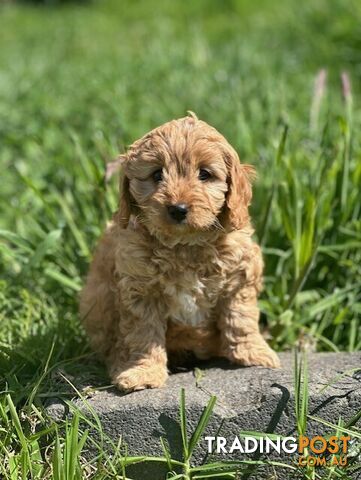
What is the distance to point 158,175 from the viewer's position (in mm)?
3057

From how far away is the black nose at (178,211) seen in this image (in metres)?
2.90

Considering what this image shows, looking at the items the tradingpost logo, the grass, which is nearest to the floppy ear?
the grass

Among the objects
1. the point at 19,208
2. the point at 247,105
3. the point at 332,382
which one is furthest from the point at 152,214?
the point at 247,105

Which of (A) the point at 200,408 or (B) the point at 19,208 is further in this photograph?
(B) the point at 19,208

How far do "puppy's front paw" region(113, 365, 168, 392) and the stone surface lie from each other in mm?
44

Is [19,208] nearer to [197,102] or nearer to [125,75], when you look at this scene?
[197,102]

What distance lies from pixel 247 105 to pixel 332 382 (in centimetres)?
352

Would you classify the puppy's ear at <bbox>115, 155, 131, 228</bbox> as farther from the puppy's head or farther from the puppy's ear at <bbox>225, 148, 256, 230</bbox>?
the puppy's ear at <bbox>225, 148, 256, 230</bbox>

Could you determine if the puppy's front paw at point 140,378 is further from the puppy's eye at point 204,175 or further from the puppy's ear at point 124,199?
the puppy's eye at point 204,175

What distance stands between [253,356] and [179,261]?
0.59 meters

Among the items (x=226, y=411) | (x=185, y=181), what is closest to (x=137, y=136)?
(x=185, y=181)

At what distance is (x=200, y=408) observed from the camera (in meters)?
3.06

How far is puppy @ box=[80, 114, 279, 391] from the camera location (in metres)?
2.98

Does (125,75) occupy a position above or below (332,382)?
above
